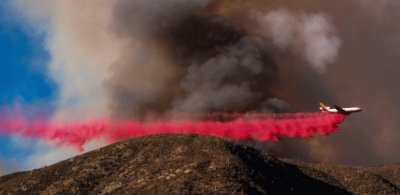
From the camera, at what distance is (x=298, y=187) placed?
103 metres

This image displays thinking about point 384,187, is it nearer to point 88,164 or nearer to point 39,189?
point 88,164

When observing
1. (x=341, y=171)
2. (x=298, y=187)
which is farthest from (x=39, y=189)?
(x=341, y=171)

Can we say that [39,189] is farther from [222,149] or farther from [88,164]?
[222,149]

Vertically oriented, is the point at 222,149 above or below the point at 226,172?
above

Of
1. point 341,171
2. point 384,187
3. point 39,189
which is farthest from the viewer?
point 341,171

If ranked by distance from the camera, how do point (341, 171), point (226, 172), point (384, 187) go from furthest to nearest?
point (341, 171) → point (384, 187) → point (226, 172)

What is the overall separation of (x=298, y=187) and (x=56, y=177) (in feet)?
144

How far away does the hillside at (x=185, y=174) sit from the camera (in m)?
91.9

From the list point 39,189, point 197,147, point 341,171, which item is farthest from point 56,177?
point 341,171

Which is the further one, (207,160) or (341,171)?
(341,171)

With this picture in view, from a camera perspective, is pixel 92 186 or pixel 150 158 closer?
pixel 92 186

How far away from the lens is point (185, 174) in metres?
94.0

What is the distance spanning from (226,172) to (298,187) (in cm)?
1624

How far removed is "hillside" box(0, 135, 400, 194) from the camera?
302ft
